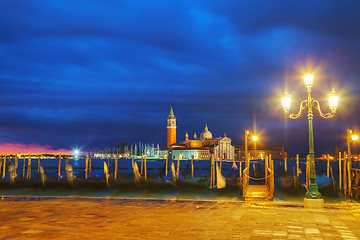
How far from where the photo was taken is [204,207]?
11.4m

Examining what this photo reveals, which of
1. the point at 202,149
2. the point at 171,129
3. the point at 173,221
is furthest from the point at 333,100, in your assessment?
the point at 171,129

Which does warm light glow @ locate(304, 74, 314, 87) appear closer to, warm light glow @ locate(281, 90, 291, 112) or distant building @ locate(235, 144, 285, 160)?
warm light glow @ locate(281, 90, 291, 112)

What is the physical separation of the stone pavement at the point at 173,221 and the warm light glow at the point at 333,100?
3.19 meters

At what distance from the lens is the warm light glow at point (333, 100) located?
38.5 feet

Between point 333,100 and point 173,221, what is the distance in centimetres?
671

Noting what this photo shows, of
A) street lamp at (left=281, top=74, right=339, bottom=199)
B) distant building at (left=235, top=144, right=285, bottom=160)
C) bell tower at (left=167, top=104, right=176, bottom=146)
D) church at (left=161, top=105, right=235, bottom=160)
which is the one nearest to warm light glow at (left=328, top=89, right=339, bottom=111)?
street lamp at (left=281, top=74, right=339, bottom=199)

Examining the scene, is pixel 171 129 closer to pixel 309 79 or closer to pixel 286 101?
pixel 286 101

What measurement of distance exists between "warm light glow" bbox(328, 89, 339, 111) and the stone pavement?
319 cm

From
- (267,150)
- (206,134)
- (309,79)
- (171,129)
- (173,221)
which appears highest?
(171,129)

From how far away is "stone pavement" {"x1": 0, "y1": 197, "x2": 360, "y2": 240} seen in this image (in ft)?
23.7

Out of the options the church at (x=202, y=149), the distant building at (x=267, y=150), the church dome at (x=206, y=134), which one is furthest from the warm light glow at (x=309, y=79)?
the distant building at (x=267, y=150)

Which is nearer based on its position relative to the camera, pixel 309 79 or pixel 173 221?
pixel 173 221

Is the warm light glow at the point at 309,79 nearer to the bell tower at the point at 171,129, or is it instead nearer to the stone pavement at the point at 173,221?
the stone pavement at the point at 173,221

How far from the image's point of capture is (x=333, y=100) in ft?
38.6
